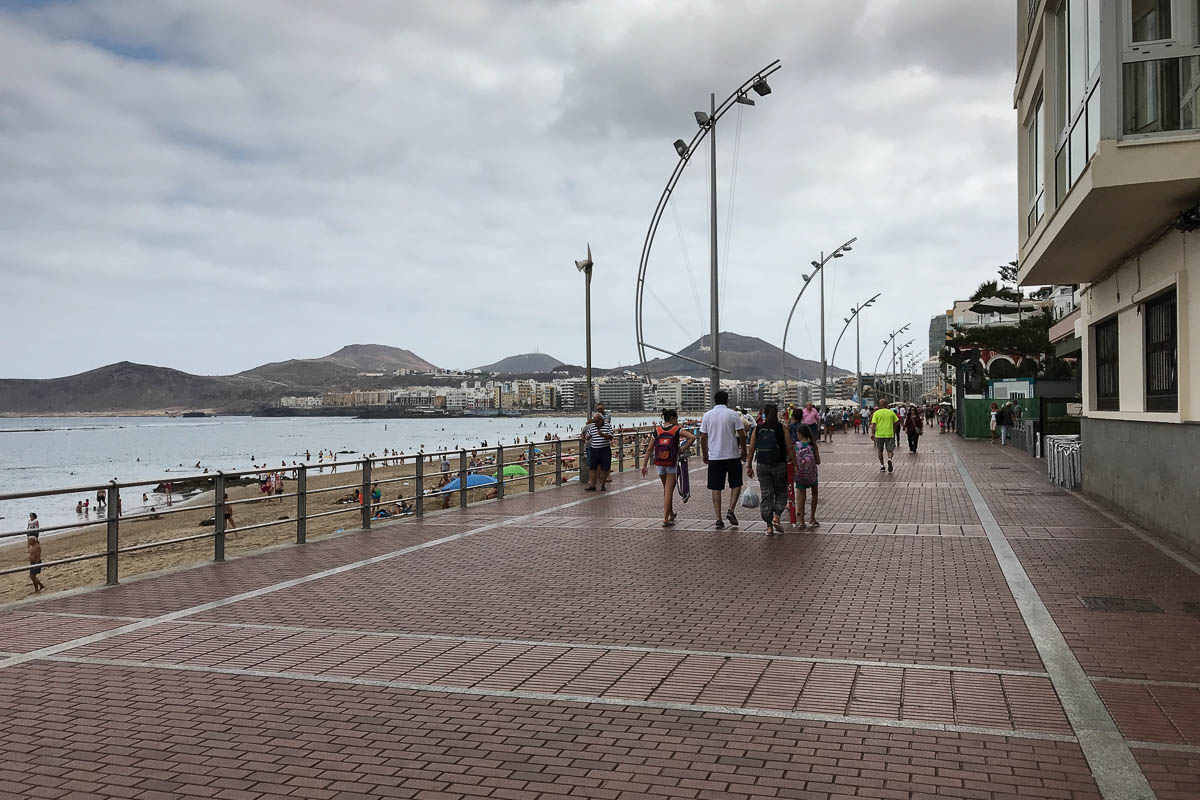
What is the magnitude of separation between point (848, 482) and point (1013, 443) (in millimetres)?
19820

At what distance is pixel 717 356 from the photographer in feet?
80.4

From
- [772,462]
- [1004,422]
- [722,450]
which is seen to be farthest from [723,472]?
[1004,422]

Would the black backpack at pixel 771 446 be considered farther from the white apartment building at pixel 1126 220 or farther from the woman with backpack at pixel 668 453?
the white apartment building at pixel 1126 220

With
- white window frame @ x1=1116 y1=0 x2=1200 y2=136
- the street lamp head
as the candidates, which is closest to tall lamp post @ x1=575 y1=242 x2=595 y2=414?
the street lamp head

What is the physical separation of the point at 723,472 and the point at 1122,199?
543cm

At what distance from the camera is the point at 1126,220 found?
1116 centimetres

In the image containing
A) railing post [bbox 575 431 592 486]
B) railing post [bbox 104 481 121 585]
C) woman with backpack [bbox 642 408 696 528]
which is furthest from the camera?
railing post [bbox 575 431 592 486]

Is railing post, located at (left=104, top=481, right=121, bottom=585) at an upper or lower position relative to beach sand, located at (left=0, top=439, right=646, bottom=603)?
upper

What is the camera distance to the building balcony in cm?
936

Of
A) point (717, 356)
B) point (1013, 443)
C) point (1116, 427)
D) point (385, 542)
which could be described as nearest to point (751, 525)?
point (385, 542)

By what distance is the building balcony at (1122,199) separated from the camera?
936 centimetres

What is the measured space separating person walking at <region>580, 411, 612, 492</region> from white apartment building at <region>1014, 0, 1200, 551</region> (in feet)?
25.1

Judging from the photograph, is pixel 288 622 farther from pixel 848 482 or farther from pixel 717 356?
pixel 717 356

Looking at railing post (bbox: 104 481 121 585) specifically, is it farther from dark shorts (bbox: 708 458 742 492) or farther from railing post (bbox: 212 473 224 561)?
dark shorts (bbox: 708 458 742 492)
